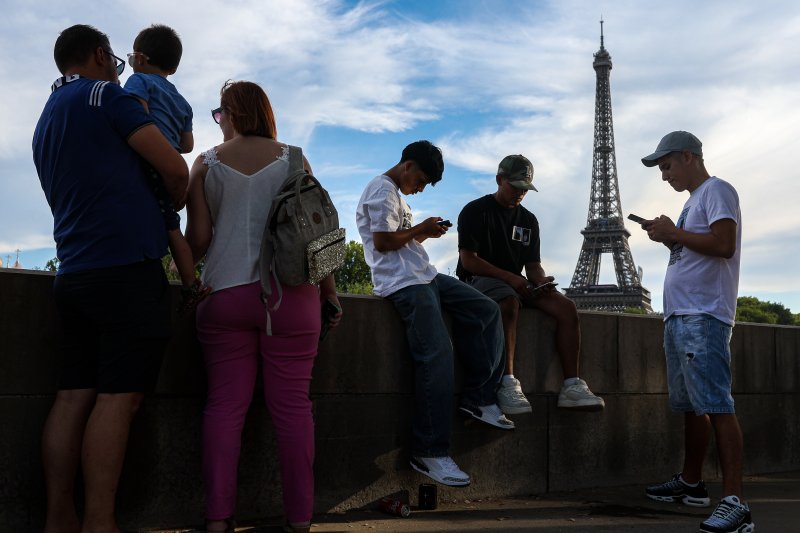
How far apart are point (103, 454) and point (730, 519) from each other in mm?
3136

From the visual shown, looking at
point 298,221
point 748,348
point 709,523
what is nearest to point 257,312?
point 298,221

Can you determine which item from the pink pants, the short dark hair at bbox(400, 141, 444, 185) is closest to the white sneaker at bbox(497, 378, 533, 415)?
the short dark hair at bbox(400, 141, 444, 185)

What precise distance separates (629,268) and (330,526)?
7138 cm

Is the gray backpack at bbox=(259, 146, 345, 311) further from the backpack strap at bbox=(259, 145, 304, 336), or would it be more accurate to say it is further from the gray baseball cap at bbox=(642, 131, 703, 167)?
the gray baseball cap at bbox=(642, 131, 703, 167)

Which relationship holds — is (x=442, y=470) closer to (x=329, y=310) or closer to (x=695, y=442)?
(x=329, y=310)

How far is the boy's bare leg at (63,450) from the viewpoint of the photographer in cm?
374

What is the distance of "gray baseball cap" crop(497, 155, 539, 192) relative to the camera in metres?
5.89

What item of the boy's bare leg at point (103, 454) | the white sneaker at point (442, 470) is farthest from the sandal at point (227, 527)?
the white sneaker at point (442, 470)

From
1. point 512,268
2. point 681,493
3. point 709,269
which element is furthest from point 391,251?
point 681,493

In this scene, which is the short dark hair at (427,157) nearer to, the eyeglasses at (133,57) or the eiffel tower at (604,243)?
the eyeglasses at (133,57)

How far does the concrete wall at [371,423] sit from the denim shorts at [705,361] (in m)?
1.24

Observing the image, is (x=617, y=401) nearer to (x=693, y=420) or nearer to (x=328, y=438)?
(x=693, y=420)

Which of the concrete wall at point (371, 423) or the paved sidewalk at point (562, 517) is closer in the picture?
the concrete wall at point (371, 423)

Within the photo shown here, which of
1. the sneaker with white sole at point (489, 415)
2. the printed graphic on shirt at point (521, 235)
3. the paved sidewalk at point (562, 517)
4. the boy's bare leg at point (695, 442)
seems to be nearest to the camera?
the paved sidewalk at point (562, 517)
